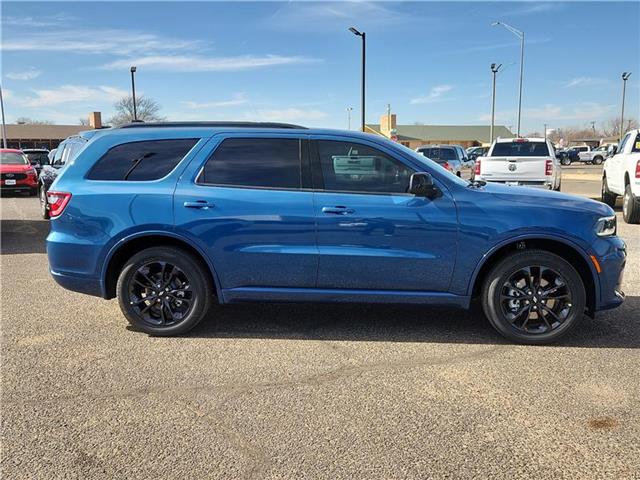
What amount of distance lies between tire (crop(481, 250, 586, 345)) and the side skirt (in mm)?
274

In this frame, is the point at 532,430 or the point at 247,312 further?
the point at 247,312

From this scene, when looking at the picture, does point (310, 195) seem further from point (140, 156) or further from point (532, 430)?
point (532, 430)

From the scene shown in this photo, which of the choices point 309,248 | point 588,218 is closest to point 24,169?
point 309,248

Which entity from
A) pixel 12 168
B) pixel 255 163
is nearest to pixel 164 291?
pixel 255 163

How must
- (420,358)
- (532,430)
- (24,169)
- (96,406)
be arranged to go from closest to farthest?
(532,430) < (96,406) < (420,358) < (24,169)

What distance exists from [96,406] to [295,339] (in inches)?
69.6

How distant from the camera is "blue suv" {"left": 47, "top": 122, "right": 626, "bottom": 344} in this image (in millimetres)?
4578

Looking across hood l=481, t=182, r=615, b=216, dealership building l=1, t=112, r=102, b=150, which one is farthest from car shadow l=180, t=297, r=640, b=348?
dealership building l=1, t=112, r=102, b=150

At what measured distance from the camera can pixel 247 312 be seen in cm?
560

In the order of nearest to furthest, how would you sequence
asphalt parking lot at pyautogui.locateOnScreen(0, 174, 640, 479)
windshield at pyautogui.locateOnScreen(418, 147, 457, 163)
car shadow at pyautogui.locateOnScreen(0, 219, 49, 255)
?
asphalt parking lot at pyautogui.locateOnScreen(0, 174, 640, 479) < car shadow at pyautogui.locateOnScreen(0, 219, 49, 255) < windshield at pyautogui.locateOnScreen(418, 147, 457, 163)

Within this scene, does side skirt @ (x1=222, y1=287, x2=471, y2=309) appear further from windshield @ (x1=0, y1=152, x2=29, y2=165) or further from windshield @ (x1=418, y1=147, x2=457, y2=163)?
windshield @ (x1=418, y1=147, x2=457, y2=163)

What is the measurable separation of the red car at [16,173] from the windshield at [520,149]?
15.1m

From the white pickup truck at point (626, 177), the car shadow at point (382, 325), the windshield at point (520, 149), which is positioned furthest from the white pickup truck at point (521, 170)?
the car shadow at point (382, 325)

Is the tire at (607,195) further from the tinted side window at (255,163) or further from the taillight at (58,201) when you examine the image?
the taillight at (58,201)
